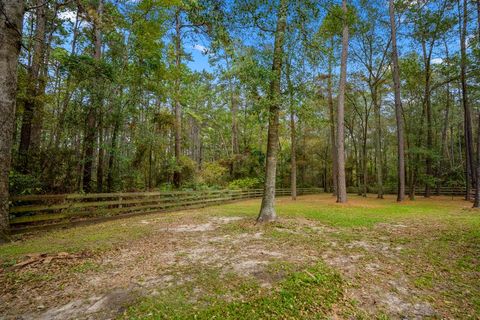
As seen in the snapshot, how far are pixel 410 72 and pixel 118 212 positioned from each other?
21551 millimetres

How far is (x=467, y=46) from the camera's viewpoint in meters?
12.5

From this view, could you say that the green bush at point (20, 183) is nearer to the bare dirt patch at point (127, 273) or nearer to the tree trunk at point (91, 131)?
the tree trunk at point (91, 131)

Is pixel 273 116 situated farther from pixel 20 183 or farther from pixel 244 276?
pixel 20 183

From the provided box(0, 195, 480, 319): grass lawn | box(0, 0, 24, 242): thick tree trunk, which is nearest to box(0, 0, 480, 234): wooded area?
box(0, 0, 24, 242): thick tree trunk

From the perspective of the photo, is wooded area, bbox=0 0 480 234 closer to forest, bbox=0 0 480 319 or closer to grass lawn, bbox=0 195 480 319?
forest, bbox=0 0 480 319

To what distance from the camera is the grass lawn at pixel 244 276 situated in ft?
8.25

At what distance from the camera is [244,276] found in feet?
10.8

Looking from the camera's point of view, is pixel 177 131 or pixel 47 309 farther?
pixel 177 131

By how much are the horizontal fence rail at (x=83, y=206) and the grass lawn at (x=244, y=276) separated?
2.14 ft

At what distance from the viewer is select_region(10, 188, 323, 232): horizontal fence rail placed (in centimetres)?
555

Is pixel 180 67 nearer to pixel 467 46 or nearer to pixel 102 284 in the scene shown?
pixel 102 284

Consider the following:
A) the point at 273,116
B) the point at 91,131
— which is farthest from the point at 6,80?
the point at 273,116

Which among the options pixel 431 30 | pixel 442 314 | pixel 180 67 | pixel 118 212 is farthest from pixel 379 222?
pixel 431 30

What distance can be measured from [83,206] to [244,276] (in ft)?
19.4
